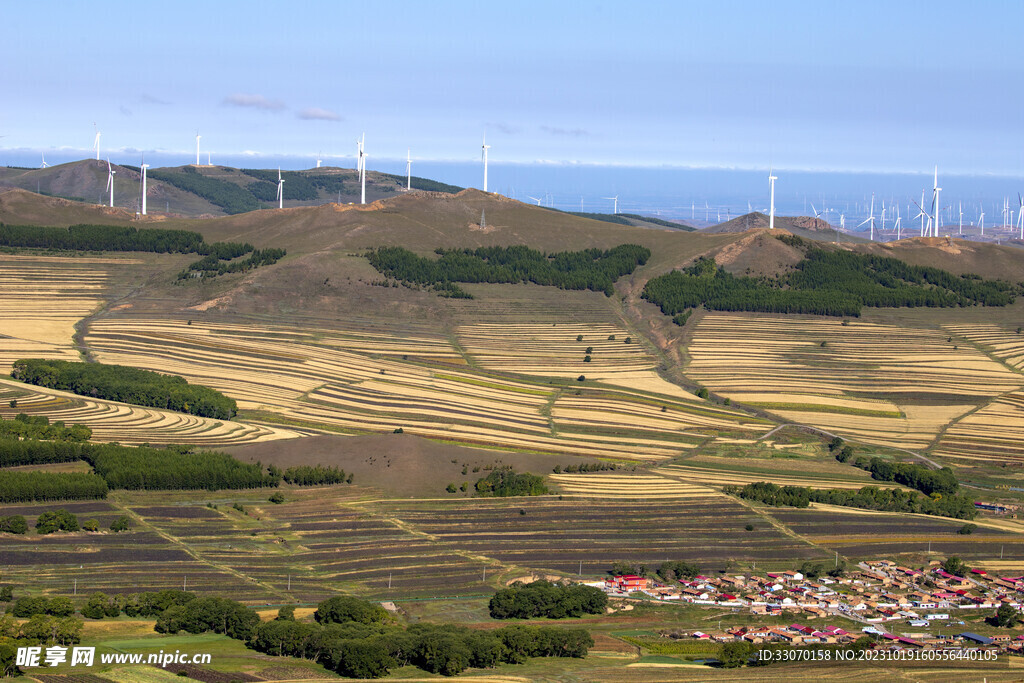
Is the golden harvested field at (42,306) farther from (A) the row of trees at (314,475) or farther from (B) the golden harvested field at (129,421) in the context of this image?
(A) the row of trees at (314,475)

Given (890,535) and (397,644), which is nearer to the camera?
(397,644)

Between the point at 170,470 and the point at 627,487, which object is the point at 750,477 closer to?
the point at 627,487

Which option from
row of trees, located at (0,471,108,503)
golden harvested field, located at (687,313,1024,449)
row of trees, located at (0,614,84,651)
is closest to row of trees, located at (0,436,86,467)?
row of trees, located at (0,471,108,503)

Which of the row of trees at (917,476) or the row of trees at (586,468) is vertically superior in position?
the row of trees at (586,468)

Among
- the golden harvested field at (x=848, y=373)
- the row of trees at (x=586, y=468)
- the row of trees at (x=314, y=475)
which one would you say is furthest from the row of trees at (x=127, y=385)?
the golden harvested field at (x=848, y=373)

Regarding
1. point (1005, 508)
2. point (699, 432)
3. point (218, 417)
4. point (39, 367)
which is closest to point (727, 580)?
point (1005, 508)

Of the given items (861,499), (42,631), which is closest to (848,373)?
(861,499)
